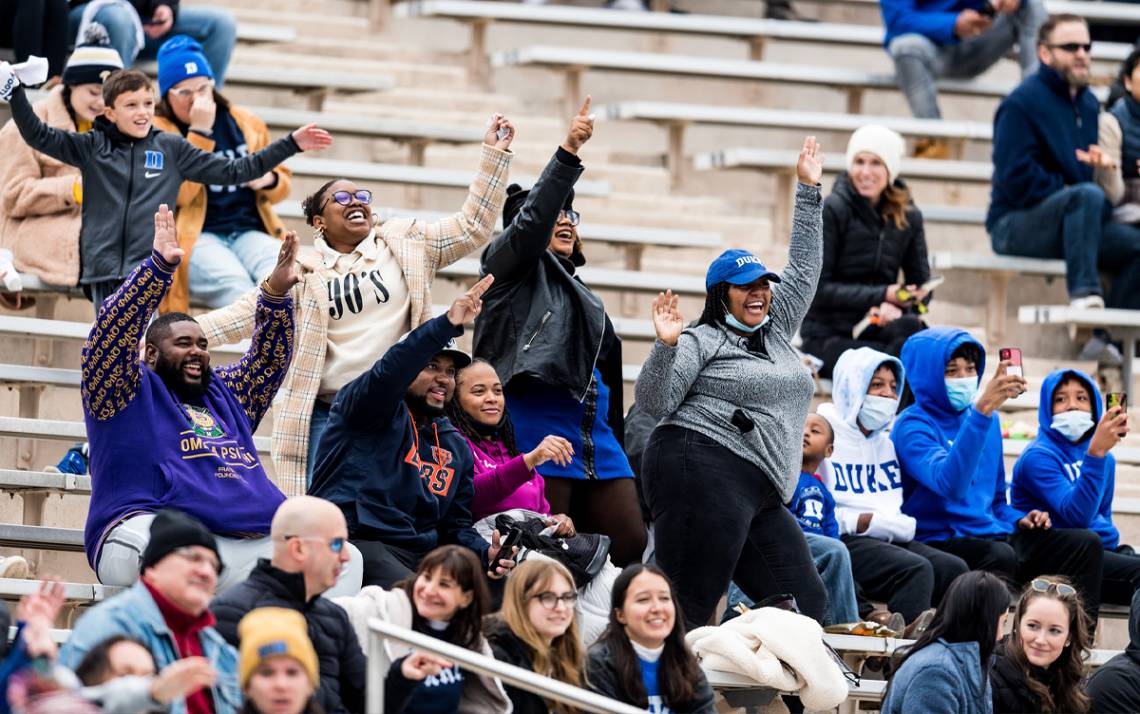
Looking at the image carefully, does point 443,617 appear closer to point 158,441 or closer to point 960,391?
point 158,441

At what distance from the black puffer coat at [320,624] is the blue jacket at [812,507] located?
2339 millimetres

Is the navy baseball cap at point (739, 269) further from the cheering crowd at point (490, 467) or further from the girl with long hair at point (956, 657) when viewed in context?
the girl with long hair at point (956, 657)

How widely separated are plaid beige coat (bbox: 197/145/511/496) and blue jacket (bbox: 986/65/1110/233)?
332 centimetres

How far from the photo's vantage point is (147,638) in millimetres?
5281

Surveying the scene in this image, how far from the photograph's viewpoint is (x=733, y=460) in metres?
6.99

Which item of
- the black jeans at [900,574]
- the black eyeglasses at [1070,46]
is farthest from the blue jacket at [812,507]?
the black eyeglasses at [1070,46]

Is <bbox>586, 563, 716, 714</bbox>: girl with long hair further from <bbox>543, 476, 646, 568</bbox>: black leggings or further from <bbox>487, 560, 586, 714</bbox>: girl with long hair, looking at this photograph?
<bbox>543, 476, 646, 568</bbox>: black leggings

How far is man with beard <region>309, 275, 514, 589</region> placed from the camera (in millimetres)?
6664

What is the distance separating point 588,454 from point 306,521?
1.82 metres

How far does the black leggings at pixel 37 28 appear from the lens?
9680 mm

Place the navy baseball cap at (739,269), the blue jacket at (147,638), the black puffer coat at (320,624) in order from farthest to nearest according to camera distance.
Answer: the navy baseball cap at (739,269), the black puffer coat at (320,624), the blue jacket at (147,638)

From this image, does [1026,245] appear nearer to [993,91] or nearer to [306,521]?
[993,91]

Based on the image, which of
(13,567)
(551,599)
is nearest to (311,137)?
(13,567)

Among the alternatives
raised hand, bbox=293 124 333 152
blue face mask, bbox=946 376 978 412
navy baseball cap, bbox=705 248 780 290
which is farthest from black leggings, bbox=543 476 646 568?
blue face mask, bbox=946 376 978 412
